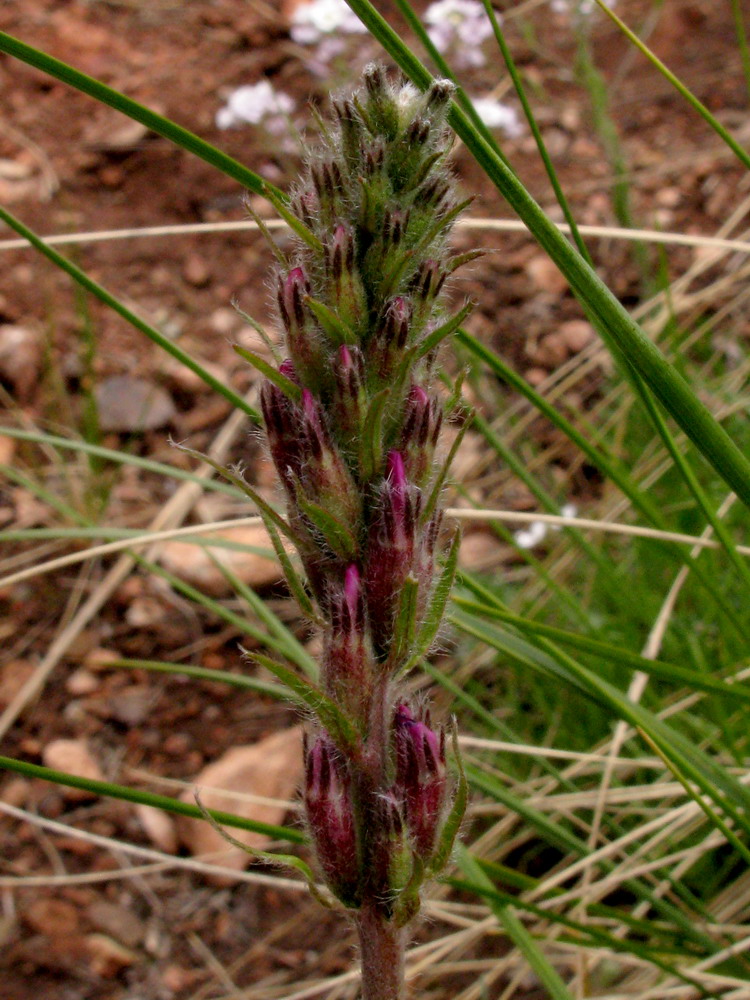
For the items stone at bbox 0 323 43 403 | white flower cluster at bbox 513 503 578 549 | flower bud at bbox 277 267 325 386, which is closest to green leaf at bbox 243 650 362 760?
flower bud at bbox 277 267 325 386

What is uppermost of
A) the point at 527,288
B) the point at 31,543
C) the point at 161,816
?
the point at 527,288

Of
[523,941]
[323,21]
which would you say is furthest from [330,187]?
[323,21]

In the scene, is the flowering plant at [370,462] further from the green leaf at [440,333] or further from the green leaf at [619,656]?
the green leaf at [619,656]

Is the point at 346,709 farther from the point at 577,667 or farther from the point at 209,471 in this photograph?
the point at 209,471

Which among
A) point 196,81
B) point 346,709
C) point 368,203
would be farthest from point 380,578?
point 196,81

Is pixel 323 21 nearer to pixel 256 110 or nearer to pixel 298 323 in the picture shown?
pixel 256 110
